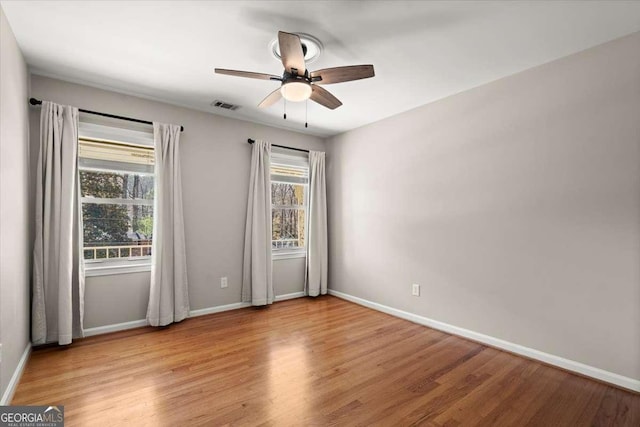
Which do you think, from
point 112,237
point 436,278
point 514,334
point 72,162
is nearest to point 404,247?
point 436,278

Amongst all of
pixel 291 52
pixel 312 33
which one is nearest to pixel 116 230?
pixel 291 52

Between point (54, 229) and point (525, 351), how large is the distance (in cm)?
445

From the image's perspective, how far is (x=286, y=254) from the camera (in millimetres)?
4539

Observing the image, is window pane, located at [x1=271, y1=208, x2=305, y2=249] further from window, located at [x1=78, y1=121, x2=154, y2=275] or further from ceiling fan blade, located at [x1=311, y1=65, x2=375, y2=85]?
ceiling fan blade, located at [x1=311, y1=65, x2=375, y2=85]

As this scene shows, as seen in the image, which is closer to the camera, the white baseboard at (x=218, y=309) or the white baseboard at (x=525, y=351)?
the white baseboard at (x=525, y=351)

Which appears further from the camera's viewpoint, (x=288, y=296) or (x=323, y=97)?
(x=288, y=296)

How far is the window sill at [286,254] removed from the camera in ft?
14.5

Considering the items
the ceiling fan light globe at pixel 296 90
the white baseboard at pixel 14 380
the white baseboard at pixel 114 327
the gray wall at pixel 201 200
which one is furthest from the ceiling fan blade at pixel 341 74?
the white baseboard at pixel 114 327

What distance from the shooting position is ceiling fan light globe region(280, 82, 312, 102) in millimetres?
2082

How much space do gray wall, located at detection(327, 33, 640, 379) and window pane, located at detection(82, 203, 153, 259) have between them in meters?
2.96

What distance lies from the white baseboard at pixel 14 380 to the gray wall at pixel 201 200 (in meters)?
0.59

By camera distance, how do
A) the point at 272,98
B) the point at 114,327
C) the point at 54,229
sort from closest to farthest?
the point at 272,98
the point at 54,229
the point at 114,327

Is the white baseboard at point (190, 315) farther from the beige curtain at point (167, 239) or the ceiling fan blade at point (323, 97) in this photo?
the ceiling fan blade at point (323, 97)

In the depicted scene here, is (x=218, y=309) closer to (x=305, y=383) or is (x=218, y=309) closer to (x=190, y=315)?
(x=190, y=315)
